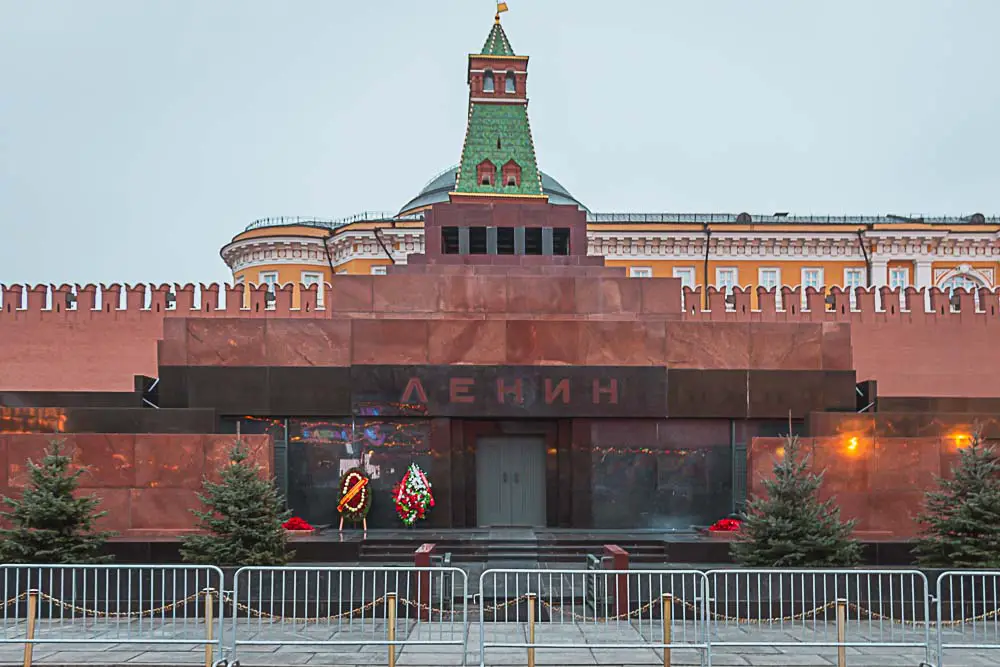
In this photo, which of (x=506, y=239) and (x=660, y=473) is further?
(x=506, y=239)

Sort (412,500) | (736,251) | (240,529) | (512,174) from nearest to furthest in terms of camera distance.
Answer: (240,529) → (412,500) → (512,174) → (736,251)

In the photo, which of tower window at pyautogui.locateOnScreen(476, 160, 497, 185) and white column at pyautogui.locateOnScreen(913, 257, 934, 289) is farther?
white column at pyautogui.locateOnScreen(913, 257, 934, 289)

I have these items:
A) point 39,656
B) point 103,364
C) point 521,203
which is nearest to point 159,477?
point 39,656

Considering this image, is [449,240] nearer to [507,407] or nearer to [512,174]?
[512,174]

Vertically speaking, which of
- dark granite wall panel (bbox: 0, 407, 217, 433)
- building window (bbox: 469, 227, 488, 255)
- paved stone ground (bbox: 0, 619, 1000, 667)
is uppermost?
building window (bbox: 469, 227, 488, 255)

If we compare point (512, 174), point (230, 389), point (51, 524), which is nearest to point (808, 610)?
point (51, 524)

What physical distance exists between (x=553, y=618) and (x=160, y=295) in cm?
2201

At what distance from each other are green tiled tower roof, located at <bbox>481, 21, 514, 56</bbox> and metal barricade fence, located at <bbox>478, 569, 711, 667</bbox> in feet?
55.7

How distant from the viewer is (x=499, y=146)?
85.9ft

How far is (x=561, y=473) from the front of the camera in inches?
776

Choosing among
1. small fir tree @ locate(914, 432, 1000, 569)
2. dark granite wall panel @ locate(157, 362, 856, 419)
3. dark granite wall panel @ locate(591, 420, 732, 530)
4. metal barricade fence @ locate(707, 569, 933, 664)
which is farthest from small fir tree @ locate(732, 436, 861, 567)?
dark granite wall panel @ locate(157, 362, 856, 419)

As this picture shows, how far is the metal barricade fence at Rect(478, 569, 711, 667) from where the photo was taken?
38.6ft

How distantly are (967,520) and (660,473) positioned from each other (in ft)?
20.9

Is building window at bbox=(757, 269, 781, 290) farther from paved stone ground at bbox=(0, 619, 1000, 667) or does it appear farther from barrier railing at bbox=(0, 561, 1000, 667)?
paved stone ground at bbox=(0, 619, 1000, 667)
